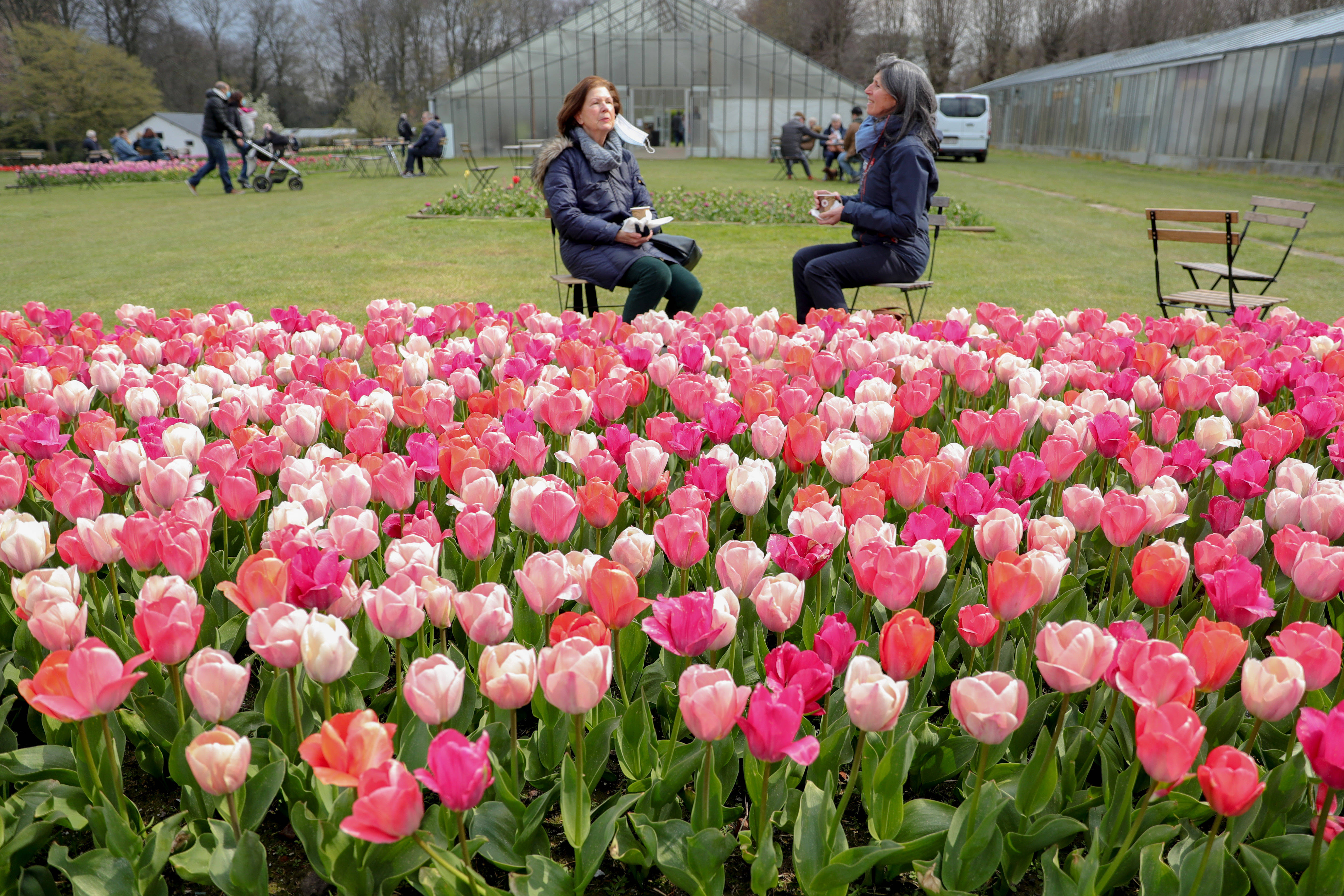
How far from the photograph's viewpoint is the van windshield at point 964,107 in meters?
30.2

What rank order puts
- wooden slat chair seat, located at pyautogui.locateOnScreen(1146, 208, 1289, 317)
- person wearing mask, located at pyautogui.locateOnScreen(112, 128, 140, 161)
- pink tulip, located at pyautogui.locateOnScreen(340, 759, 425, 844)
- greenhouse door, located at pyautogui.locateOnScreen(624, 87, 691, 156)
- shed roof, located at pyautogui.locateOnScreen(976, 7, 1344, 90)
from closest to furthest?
pink tulip, located at pyautogui.locateOnScreen(340, 759, 425, 844) → wooden slat chair seat, located at pyautogui.locateOnScreen(1146, 208, 1289, 317) → shed roof, located at pyautogui.locateOnScreen(976, 7, 1344, 90) → person wearing mask, located at pyautogui.locateOnScreen(112, 128, 140, 161) → greenhouse door, located at pyautogui.locateOnScreen(624, 87, 691, 156)

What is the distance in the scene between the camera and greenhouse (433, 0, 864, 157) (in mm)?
32344

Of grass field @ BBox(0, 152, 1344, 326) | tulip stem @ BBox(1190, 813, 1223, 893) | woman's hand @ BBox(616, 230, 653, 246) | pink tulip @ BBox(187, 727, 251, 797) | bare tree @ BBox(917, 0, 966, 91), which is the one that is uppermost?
bare tree @ BBox(917, 0, 966, 91)

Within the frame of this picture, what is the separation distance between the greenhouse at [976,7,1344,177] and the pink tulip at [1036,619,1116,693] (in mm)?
23326

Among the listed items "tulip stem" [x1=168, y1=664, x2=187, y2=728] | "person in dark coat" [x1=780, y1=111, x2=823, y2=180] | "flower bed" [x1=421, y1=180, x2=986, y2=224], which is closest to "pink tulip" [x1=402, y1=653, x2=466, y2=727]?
"tulip stem" [x1=168, y1=664, x2=187, y2=728]

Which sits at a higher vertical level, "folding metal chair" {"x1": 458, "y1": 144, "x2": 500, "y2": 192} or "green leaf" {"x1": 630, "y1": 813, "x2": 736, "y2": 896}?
"folding metal chair" {"x1": 458, "y1": 144, "x2": 500, "y2": 192}

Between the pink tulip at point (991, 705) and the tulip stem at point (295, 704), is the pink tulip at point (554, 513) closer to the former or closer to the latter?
the tulip stem at point (295, 704)

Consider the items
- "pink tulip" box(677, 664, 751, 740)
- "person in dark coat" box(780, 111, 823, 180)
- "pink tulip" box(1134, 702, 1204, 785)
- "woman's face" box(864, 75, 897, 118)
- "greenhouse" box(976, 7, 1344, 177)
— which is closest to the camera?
"pink tulip" box(1134, 702, 1204, 785)

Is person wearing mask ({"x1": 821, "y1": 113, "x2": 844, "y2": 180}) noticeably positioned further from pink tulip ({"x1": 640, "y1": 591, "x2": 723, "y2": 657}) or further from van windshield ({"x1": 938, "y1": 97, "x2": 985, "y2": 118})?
pink tulip ({"x1": 640, "y1": 591, "x2": 723, "y2": 657})

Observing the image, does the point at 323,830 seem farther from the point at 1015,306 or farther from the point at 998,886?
the point at 1015,306

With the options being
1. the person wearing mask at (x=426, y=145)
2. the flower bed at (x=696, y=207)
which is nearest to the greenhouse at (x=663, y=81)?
the person wearing mask at (x=426, y=145)

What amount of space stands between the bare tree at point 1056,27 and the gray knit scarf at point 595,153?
63484 millimetres

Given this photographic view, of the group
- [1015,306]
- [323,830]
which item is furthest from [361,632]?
[1015,306]

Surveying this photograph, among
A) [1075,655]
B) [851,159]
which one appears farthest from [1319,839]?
[851,159]
